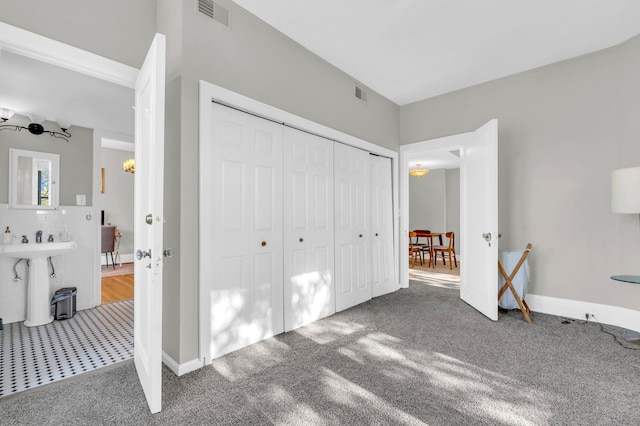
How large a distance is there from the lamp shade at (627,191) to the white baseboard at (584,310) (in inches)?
45.7

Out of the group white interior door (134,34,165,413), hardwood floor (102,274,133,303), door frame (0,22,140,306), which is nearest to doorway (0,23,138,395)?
door frame (0,22,140,306)

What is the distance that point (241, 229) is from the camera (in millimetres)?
2555

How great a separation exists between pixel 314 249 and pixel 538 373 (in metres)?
2.08

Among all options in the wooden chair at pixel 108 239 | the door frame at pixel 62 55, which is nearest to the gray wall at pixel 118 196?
the wooden chair at pixel 108 239

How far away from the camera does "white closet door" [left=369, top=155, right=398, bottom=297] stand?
4.22m

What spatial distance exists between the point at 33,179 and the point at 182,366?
11.0 ft

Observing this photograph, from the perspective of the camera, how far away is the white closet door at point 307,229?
297cm

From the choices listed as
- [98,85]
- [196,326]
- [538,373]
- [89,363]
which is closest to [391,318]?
[538,373]

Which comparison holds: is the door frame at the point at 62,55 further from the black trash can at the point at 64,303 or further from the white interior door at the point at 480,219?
the white interior door at the point at 480,219

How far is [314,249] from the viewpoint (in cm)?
324

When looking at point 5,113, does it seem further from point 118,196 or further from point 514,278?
point 514,278

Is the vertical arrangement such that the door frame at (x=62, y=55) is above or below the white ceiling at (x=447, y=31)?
below

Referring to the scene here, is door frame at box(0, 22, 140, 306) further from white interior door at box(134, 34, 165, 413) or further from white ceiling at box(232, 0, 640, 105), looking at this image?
white ceiling at box(232, 0, 640, 105)

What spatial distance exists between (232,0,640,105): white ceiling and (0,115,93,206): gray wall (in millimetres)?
3083
